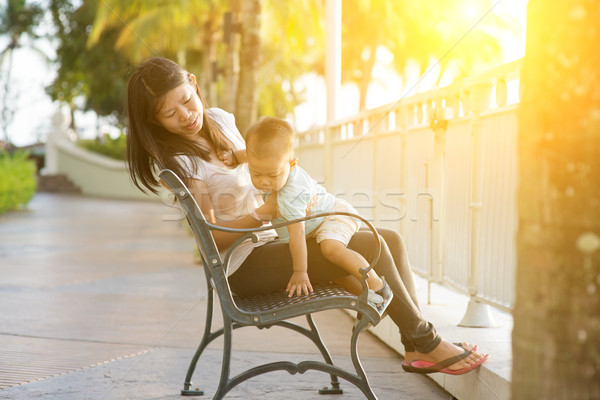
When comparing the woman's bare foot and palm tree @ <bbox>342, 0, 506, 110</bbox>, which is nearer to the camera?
the woman's bare foot

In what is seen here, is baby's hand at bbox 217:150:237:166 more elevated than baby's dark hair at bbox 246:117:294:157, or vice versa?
baby's dark hair at bbox 246:117:294:157

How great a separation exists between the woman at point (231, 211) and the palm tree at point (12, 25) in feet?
118

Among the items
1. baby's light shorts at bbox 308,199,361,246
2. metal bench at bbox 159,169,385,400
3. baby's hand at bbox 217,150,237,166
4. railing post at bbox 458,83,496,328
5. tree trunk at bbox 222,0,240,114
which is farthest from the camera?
tree trunk at bbox 222,0,240,114

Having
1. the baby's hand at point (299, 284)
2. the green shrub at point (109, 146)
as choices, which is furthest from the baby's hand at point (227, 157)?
the green shrub at point (109, 146)

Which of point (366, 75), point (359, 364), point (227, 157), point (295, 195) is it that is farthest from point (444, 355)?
point (366, 75)

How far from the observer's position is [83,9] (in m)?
29.4

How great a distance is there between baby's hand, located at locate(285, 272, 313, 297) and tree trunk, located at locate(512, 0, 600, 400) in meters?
1.38

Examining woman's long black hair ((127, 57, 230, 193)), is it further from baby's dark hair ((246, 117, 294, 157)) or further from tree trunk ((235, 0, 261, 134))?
tree trunk ((235, 0, 261, 134))

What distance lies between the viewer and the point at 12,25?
41344 mm

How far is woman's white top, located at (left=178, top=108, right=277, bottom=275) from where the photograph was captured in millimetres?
3321

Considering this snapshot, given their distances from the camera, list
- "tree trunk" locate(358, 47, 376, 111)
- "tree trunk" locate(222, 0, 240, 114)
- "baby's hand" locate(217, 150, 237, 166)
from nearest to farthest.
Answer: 1. "baby's hand" locate(217, 150, 237, 166)
2. "tree trunk" locate(222, 0, 240, 114)
3. "tree trunk" locate(358, 47, 376, 111)

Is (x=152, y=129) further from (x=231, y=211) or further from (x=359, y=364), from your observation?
(x=359, y=364)

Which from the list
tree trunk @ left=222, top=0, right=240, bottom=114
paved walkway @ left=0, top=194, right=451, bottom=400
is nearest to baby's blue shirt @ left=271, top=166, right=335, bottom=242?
paved walkway @ left=0, top=194, right=451, bottom=400

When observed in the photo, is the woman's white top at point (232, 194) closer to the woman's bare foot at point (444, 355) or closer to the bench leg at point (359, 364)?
the bench leg at point (359, 364)
